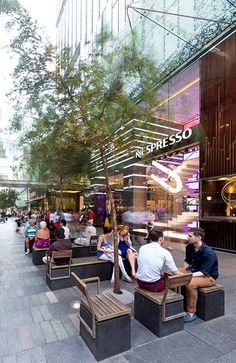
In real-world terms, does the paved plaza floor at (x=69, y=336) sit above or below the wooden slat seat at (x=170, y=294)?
below

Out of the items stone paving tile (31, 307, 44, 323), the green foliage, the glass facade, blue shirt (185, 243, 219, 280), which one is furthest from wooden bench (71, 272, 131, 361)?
the green foliage

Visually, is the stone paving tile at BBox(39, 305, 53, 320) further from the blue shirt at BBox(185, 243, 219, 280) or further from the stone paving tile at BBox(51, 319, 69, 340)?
the blue shirt at BBox(185, 243, 219, 280)

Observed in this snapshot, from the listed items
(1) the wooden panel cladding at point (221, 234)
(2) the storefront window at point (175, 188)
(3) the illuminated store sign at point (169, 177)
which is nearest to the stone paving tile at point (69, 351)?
(1) the wooden panel cladding at point (221, 234)

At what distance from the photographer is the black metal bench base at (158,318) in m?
3.32

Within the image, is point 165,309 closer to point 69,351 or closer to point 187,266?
point 187,266

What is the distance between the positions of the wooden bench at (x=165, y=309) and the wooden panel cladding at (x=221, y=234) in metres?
6.59

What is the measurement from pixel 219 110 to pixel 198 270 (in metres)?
7.74

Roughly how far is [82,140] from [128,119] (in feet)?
3.57

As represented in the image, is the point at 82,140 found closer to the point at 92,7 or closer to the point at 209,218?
the point at 209,218

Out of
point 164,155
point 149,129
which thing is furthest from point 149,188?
point 149,129

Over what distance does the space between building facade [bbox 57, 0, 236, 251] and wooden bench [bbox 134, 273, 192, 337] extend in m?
3.26

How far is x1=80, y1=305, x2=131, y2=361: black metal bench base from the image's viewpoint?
2.89 m

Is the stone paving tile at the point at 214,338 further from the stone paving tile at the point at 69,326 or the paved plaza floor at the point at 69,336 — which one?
the stone paving tile at the point at 69,326

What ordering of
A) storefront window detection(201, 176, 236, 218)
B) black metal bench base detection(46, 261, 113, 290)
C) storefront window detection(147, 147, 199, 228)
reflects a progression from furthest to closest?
storefront window detection(147, 147, 199, 228)
storefront window detection(201, 176, 236, 218)
black metal bench base detection(46, 261, 113, 290)
